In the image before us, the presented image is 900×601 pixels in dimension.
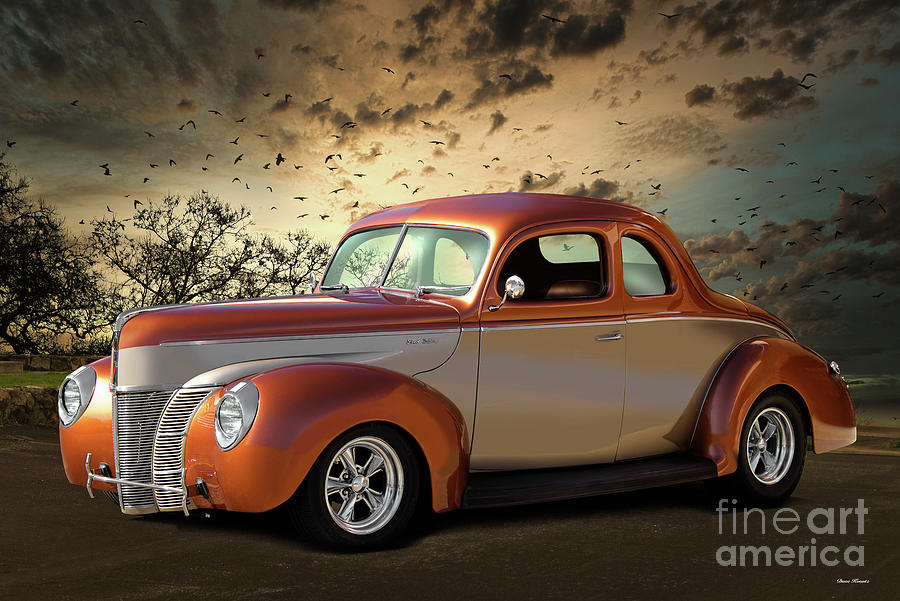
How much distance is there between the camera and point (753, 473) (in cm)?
762

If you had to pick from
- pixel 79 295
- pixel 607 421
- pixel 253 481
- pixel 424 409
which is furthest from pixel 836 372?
pixel 79 295

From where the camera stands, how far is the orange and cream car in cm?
566

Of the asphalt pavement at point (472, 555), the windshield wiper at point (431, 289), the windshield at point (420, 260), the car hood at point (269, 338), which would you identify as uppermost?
the windshield at point (420, 260)

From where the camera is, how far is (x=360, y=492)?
18.8 ft

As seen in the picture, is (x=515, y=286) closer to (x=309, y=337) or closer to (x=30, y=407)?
(x=309, y=337)

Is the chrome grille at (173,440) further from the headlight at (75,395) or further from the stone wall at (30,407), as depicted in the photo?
the stone wall at (30,407)

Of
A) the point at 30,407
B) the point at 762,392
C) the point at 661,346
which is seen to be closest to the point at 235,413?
the point at 661,346

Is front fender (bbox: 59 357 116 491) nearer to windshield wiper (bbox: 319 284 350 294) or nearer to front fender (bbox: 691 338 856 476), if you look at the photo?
windshield wiper (bbox: 319 284 350 294)

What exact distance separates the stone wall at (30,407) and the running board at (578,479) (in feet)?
29.6

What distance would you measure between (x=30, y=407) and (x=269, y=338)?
349 inches

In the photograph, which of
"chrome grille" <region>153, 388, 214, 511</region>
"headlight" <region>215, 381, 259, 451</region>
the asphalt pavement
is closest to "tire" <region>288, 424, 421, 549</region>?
the asphalt pavement

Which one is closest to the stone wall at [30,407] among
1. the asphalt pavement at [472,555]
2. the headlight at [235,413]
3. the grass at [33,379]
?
the grass at [33,379]

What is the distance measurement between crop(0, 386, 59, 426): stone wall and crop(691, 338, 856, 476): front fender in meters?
9.66

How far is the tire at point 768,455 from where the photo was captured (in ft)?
24.8
